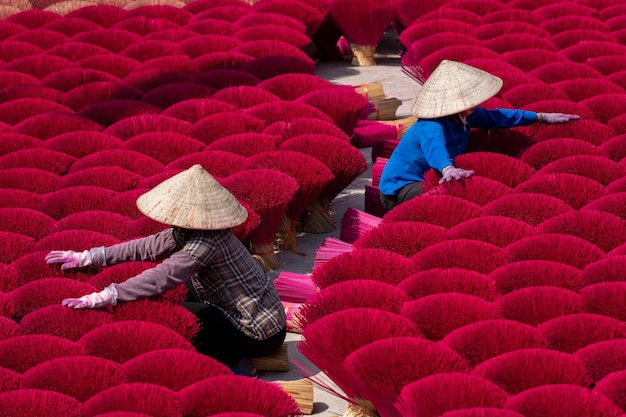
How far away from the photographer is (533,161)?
4637 millimetres

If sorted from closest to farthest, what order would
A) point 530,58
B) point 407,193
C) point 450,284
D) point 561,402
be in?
point 561,402
point 450,284
point 407,193
point 530,58

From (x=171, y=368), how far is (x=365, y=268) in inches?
31.9

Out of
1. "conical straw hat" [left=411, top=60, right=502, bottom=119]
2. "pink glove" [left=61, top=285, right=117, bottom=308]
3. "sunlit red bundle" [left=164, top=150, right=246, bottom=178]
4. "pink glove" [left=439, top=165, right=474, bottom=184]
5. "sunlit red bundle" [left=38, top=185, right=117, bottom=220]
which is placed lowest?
"pink glove" [left=439, top=165, right=474, bottom=184]

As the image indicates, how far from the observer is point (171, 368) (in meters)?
3.24

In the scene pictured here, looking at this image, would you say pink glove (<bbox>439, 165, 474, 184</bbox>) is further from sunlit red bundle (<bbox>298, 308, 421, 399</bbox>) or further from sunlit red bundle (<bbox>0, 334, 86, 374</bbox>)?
sunlit red bundle (<bbox>0, 334, 86, 374</bbox>)

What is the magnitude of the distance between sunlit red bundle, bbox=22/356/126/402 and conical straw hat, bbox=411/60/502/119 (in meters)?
1.89

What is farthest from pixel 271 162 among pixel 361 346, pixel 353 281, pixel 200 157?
pixel 361 346

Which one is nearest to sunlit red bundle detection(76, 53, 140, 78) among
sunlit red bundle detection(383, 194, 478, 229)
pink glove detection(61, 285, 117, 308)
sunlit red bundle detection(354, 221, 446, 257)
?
sunlit red bundle detection(383, 194, 478, 229)

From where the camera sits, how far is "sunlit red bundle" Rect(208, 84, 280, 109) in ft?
17.2

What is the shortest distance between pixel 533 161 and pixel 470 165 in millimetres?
269

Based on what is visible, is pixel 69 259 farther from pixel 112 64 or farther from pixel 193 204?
pixel 112 64

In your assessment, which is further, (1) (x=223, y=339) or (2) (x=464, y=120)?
(2) (x=464, y=120)

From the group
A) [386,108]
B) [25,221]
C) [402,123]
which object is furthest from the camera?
[386,108]

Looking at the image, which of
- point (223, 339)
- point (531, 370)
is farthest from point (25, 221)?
point (531, 370)
